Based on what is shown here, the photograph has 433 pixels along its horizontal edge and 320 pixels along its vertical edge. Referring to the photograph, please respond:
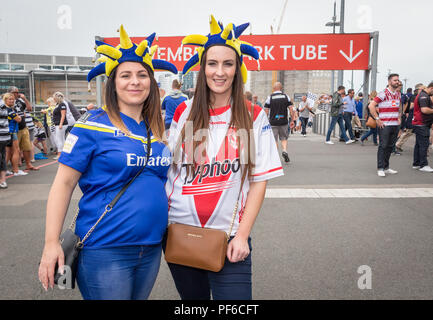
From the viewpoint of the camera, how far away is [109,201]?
1.59 meters

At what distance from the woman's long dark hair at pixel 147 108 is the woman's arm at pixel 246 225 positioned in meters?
0.55

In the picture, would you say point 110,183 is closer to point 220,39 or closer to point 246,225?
point 246,225

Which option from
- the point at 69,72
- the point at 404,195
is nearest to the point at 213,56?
the point at 404,195

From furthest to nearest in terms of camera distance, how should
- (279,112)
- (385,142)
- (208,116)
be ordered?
(279,112), (385,142), (208,116)

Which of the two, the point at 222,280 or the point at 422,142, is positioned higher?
the point at 422,142

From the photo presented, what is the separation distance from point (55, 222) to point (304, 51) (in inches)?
476

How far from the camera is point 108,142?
62.9 inches

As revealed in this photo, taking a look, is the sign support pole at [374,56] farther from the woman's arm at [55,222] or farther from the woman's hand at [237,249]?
the woman's arm at [55,222]

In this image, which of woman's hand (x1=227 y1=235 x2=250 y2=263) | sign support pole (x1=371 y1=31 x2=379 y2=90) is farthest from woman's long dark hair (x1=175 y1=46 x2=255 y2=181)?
sign support pole (x1=371 y1=31 x2=379 y2=90)

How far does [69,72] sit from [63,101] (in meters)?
97.9

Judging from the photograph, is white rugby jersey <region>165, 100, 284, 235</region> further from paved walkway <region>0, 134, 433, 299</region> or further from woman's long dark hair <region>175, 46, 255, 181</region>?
paved walkway <region>0, 134, 433, 299</region>

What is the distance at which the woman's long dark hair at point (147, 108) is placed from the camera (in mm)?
1681

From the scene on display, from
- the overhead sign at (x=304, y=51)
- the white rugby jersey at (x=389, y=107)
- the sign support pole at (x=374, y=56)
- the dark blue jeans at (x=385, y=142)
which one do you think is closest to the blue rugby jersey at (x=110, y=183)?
the dark blue jeans at (x=385, y=142)

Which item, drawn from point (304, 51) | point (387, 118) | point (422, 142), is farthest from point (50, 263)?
point (304, 51)
